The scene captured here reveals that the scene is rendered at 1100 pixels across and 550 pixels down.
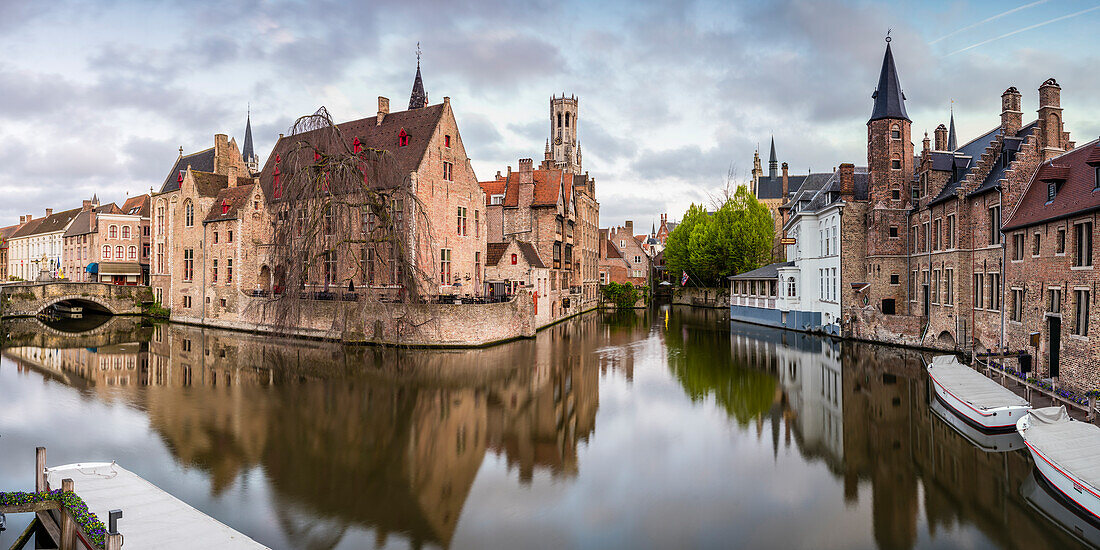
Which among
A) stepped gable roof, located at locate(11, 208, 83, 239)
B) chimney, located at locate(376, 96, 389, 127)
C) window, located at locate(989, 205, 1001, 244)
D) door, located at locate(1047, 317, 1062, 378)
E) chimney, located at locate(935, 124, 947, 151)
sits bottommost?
door, located at locate(1047, 317, 1062, 378)

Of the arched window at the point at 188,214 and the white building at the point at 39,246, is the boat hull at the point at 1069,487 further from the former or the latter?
the white building at the point at 39,246

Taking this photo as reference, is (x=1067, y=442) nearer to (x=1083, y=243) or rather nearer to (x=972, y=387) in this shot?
(x=972, y=387)

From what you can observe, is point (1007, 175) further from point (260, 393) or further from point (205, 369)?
point (205, 369)

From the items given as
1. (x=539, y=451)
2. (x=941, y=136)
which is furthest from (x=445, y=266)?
(x=941, y=136)

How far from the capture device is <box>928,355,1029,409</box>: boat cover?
45.0 feet

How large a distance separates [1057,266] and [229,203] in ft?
136

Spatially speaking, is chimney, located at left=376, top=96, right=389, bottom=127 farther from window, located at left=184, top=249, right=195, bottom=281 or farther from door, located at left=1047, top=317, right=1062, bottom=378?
door, located at left=1047, top=317, right=1062, bottom=378

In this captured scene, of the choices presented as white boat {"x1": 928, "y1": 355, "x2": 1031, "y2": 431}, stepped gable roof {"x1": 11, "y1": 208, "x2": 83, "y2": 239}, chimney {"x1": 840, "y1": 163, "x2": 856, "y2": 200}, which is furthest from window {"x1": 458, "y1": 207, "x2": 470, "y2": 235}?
stepped gable roof {"x1": 11, "y1": 208, "x2": 83, "y2": 239}

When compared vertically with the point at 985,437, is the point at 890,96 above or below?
above

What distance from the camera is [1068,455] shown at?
31.6ft

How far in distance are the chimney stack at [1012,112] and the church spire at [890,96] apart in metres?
5.80

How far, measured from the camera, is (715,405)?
54.7ft

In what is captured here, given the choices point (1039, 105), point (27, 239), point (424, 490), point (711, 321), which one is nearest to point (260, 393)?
point (424, 490)

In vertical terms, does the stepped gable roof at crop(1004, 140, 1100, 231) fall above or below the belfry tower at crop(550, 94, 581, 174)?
below
